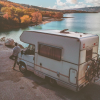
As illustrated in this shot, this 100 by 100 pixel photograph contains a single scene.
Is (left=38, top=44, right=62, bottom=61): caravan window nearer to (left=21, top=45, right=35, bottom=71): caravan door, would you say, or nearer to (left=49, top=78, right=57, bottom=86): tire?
(left=21, top=45, right=35, bottom=71): caravan door

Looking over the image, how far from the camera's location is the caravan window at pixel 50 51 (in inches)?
225

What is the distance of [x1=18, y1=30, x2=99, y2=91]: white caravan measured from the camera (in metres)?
5.15

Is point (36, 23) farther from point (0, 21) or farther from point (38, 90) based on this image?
point (38, 90)

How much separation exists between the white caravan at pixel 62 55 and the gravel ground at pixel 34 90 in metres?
0.50

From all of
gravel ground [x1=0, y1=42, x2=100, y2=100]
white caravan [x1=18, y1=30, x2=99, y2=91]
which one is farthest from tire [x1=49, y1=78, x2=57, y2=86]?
gravel ground [x1=0, y1=42, x2=100, y2=100]

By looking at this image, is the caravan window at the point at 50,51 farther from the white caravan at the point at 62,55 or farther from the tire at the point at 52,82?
the tire at the point at 52,82

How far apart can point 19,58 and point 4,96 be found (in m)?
2.97

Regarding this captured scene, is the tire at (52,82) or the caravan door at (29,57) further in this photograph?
the caravan door at (29,57)

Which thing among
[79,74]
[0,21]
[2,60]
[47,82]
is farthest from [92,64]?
[0,21]

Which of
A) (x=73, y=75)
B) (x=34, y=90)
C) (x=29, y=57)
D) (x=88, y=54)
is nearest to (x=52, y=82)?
(x=34, y=90)

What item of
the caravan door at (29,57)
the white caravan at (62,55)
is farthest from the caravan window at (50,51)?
the caravan door at (29,57)

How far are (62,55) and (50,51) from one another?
2.34ft

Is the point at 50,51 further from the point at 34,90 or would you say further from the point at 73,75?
the point at 34,90

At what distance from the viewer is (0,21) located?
52844 mm
